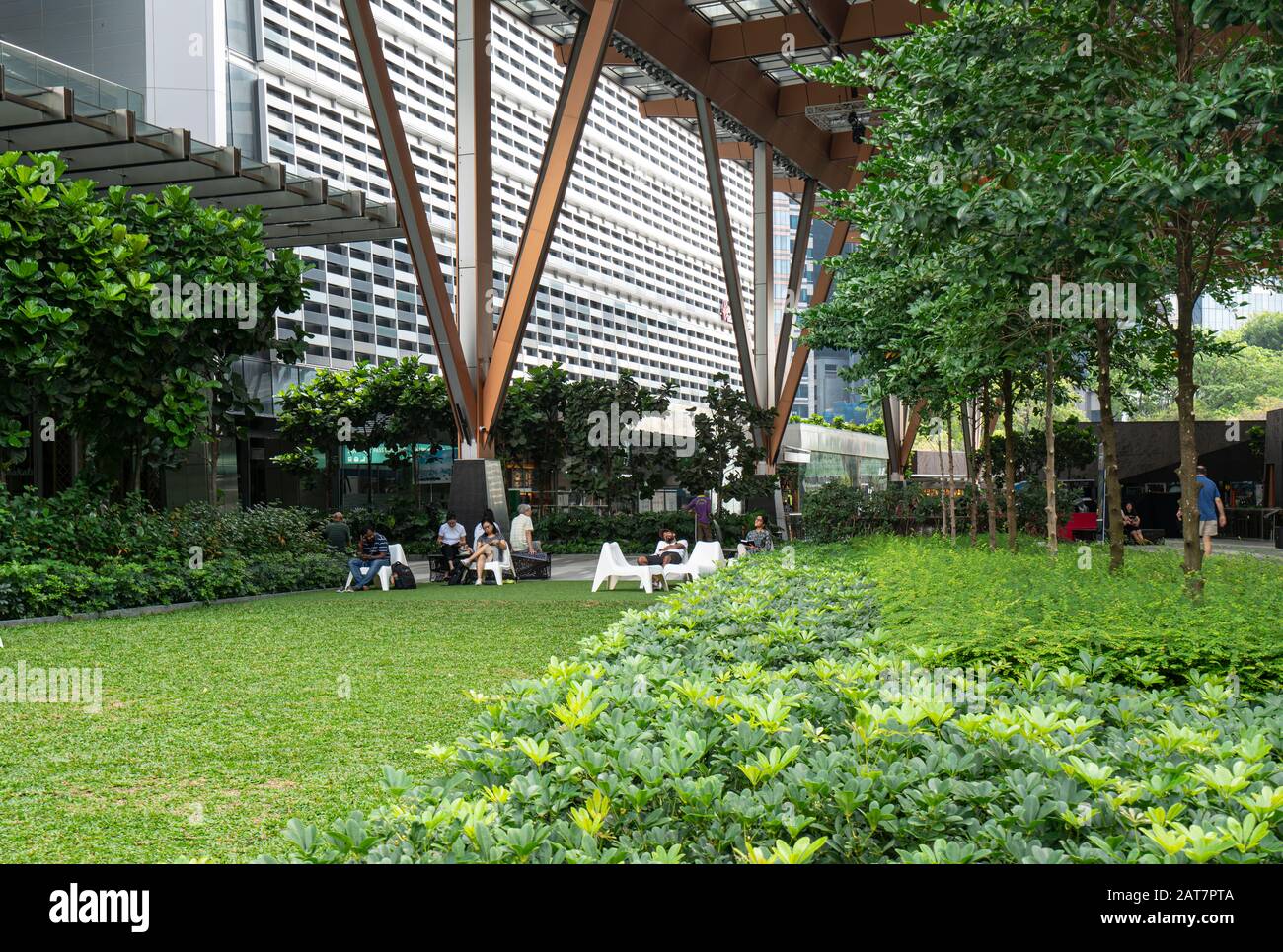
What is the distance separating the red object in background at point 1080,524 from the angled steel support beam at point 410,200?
16101 millimetres

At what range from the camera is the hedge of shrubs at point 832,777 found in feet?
8.21

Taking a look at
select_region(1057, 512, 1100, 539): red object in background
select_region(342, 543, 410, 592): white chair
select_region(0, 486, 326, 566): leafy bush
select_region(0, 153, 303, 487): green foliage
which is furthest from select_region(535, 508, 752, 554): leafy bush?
select_region(0, 153, 303, 487): green foliage

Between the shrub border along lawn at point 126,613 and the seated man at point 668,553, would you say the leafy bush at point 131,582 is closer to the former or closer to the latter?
the shrub border along lawn at point 126,613

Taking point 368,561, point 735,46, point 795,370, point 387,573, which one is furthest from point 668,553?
point 795,370

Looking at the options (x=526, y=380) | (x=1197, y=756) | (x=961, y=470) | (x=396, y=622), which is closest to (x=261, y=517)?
(x=396, y=622)

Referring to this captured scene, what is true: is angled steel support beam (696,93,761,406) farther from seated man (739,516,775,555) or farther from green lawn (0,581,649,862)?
green lawn (0,581,649,862)

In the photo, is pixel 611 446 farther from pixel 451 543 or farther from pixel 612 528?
pixel 451 543

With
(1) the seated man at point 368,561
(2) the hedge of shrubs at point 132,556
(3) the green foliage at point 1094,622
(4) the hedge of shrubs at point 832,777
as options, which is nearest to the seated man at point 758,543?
(1) the seated man at point 368,561

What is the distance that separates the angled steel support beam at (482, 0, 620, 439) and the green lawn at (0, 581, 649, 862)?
10308mm

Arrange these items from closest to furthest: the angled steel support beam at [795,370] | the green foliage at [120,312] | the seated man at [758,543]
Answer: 1. the green foliage at [120,312]
2. the seated man at [758,543]
3. the angled steel support beam at [795,370]

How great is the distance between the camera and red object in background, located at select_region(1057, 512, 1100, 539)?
2939 centimetres
